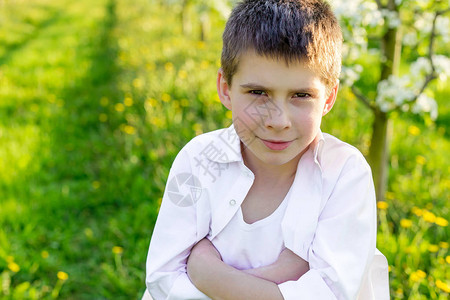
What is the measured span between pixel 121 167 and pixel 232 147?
→ 2.43m

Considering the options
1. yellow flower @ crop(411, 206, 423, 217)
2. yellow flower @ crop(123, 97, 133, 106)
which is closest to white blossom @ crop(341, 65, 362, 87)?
yellow flower @ crop(411, 206, 423, 217)

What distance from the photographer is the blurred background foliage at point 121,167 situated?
274 cm

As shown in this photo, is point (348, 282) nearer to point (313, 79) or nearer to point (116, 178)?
point (313, 79)

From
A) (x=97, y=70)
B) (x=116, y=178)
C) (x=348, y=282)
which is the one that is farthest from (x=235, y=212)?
(x=97, y=70)

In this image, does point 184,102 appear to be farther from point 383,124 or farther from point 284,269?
point 284,269

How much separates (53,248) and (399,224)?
2.22 meters

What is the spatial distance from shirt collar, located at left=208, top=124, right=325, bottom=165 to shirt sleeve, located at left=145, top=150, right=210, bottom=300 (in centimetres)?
12

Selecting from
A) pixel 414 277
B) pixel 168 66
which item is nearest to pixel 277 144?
pixel 414 277

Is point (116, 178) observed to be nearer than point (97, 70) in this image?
Yes

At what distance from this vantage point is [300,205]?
1.44m

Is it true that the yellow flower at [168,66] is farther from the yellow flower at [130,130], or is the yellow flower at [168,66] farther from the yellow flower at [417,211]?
the yellow flower at [417,211]

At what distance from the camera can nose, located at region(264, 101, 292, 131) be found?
133cm

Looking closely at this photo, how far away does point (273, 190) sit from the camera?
1534 mm

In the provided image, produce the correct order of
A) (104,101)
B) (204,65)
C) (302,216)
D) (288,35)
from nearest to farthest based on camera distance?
1. (288,35)
2. (302,216)
3. (104,101)
4. (204,65)
